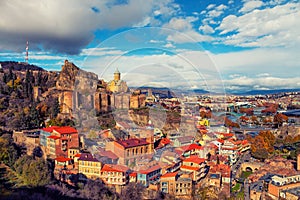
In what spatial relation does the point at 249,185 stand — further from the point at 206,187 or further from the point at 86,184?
the point at 86,184

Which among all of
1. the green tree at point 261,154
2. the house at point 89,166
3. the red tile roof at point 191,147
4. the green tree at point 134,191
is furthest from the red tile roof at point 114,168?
the green tree at point 261,154

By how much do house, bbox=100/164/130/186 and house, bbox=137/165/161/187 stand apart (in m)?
0.25

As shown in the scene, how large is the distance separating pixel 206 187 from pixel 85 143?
122 inches

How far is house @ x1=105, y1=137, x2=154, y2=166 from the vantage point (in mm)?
4316

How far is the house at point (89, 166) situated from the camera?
5.17m

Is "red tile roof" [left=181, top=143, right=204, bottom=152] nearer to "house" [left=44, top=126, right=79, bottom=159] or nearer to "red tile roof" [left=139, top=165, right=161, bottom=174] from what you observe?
"red tile roof" [left=139, top=165, right=161, bottom=174]

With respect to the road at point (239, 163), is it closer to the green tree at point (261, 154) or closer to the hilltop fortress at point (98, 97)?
the green tree at point (261, 154)

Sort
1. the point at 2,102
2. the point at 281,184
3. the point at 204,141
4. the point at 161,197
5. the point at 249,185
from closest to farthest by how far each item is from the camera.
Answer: the point at 161,197
the point at 281,184
the point at 249,185
the point at 204,141
the point at 2,102

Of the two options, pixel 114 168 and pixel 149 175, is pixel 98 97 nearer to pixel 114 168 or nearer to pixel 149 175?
pixel 114 168

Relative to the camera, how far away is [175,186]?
16.2 ft

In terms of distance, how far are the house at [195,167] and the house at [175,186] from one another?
1.62 ft

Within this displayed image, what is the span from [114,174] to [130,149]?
2.74ft

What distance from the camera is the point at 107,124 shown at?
6273 mm

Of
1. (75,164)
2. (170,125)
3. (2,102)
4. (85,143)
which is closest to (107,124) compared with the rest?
(85,143)
